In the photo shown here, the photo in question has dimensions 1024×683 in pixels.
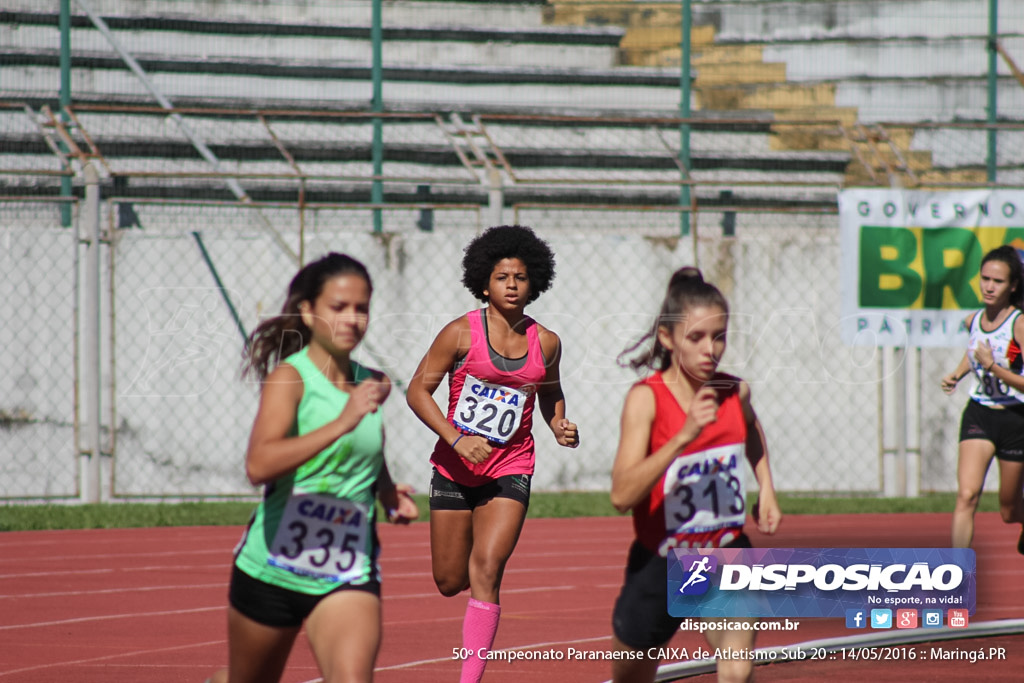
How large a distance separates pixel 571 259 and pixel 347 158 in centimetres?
466

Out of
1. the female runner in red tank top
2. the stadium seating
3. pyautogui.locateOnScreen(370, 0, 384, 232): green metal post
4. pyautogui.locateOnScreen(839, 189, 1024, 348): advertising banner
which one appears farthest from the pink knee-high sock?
pyautogui.locateOnScreen(370, 0, 384, 232): green metal post

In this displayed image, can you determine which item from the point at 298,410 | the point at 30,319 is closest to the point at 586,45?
the point at 30,319

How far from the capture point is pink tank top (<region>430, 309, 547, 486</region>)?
270 inches

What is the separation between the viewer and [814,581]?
655 cm

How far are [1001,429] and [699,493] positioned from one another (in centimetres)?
494

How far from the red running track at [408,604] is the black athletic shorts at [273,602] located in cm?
234

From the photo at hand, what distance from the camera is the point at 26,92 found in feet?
58.5

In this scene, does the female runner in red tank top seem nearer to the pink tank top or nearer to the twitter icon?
the pink tank top

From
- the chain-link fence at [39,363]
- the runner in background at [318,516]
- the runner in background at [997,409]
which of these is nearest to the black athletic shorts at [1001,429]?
the runner in background at [997,409]

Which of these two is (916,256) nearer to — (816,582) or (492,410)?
(816,582)

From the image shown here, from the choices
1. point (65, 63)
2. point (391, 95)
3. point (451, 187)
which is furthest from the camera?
point (391, 95)

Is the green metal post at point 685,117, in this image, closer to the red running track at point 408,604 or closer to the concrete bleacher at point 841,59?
the concrete bleacher at point 841,59

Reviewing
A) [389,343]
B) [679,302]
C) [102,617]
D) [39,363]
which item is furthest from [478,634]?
[39,363]

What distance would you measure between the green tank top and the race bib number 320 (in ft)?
7.56
